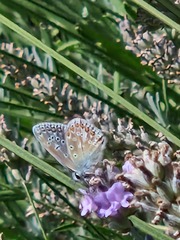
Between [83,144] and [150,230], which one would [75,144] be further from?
[150,230]

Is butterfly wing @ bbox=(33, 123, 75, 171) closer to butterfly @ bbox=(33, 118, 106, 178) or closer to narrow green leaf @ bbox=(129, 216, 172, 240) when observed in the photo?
butterfly @ bbox=(33, 118, 106, 178)

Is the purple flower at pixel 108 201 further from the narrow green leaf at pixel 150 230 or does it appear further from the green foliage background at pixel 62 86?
the green foliage background at pixel 62 86

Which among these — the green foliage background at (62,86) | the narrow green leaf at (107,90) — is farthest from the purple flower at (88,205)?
the green foliage background at (62,86)

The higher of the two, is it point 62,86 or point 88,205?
point 62,86

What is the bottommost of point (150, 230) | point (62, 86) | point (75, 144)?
point (150, 230)

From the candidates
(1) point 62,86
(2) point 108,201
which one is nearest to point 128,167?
(2) point 108,201

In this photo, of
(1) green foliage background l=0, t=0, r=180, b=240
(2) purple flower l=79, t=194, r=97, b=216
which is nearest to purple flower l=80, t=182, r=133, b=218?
(2) purple flower l=79, t=194, r=97, b=216

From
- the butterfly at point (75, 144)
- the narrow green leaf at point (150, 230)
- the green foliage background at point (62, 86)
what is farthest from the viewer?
the green foliage background at point (62, 86)

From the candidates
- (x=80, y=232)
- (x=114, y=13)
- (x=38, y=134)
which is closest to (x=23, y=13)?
(x=114, y=13)
